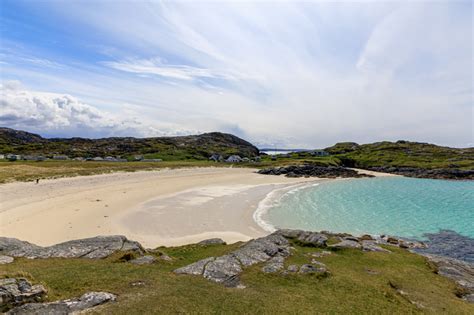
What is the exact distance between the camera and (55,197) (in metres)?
52.3

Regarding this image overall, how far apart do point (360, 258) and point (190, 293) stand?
55.4 ft

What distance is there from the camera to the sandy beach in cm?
3425

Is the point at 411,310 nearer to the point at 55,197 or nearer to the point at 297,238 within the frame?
the point at 297,238

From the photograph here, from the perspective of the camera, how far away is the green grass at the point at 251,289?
13.8 m

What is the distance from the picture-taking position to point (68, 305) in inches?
490

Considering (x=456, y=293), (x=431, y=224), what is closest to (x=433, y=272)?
(x=456, y=293)

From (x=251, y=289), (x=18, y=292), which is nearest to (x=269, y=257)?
(x=251, y=289)

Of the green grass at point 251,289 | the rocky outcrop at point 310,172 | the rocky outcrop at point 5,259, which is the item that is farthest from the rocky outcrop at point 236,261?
the rocky outcrop at point 310,172

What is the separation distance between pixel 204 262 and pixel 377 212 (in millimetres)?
49073

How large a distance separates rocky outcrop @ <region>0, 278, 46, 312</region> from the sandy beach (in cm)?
1806

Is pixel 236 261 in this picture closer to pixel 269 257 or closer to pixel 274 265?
pixel 274 265

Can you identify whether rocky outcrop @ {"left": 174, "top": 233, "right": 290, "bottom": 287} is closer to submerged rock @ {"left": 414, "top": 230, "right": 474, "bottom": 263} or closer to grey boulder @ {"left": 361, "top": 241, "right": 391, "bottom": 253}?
grey boulder @ {"left": 361, "top": 241, "right": 391, "bottom": 253}

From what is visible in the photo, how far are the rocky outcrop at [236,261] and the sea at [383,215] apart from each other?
1553 cm

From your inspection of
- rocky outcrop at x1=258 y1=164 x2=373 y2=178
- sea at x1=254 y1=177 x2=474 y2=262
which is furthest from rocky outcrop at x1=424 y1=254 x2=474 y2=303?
rocky outcrop at x1=258 y1=164 x2=373 y2=178
